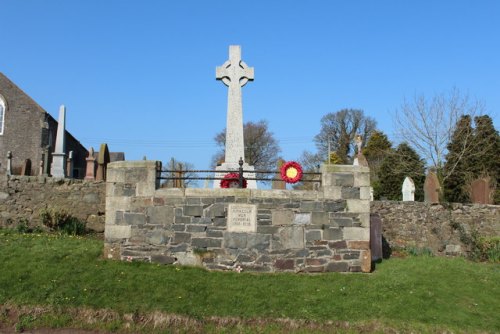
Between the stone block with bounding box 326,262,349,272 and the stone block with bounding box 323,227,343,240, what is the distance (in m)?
0.53

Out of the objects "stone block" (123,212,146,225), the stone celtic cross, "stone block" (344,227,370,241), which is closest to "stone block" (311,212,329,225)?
"stone block" (344,227,370,241)

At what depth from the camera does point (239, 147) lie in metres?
12.2

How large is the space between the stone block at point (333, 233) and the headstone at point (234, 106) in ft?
9.06

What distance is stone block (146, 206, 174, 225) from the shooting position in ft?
32.1

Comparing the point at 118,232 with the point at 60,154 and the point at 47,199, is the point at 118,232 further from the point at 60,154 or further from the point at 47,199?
the point at 60,154

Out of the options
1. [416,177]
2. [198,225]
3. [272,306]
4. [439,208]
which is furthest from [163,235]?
[416,177]

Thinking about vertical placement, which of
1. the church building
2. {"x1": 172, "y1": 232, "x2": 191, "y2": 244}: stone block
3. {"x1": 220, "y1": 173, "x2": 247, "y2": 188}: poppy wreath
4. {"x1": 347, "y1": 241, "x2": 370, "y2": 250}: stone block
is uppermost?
the church building

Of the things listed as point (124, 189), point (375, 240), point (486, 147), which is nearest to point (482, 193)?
point (375, 240)

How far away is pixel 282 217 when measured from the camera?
9.74 meters

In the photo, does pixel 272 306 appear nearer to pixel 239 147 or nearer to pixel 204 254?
pixel 204 254

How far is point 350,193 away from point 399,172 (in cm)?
1541

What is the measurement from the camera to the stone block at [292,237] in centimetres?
971

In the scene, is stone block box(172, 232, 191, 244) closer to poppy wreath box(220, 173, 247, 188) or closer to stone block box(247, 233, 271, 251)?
stone block box(247, 233, 271, 251)

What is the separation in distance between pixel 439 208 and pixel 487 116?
13.9 meters
